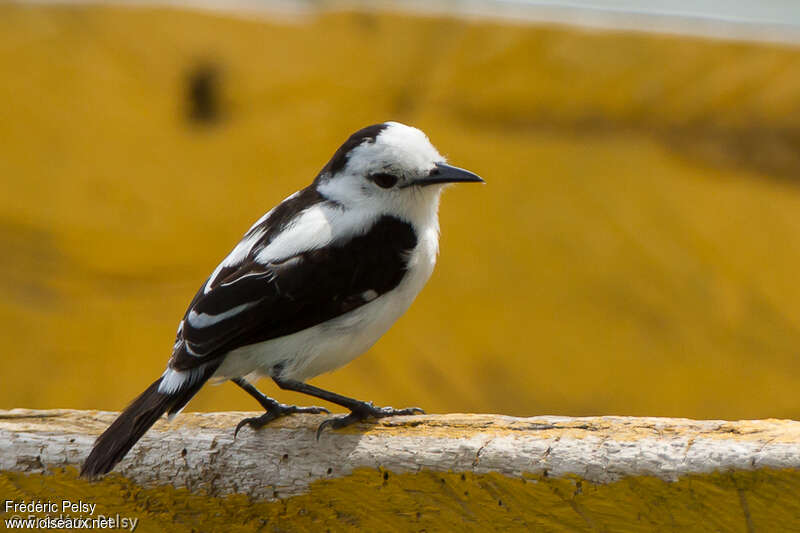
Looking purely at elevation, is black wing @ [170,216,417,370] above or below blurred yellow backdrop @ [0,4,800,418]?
below

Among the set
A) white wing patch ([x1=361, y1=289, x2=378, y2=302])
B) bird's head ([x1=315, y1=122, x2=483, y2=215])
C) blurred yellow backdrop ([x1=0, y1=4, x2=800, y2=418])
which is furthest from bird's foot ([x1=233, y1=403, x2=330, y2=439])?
blurred yellow backdrop ([x1=0, y1=4, x2=800, y2=418])

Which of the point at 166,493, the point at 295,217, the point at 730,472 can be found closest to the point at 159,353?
the point at 295,217

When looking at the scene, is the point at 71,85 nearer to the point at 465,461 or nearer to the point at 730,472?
the point at 465,461

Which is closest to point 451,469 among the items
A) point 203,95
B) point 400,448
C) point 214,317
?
point 400,448

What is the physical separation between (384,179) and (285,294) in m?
0.38

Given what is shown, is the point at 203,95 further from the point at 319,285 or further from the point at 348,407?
the point at 348,407

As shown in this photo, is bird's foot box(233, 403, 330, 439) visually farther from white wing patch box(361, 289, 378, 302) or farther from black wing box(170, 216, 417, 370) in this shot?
white wing patch box(361, 289, 378, 302)

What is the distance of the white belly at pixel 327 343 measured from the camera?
234 cm

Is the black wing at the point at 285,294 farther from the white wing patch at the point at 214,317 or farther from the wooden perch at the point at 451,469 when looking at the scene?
the wooden perch at the point at 451,469

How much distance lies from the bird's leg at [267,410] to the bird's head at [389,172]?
1.45 ft

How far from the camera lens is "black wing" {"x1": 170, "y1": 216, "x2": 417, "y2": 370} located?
2223 millimetres

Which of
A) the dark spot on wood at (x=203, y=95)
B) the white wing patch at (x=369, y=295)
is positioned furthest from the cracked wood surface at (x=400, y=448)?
the dark spot on wood at (x=203, y=95)

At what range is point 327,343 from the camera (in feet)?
7.69

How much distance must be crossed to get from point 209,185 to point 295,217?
1220 mm
